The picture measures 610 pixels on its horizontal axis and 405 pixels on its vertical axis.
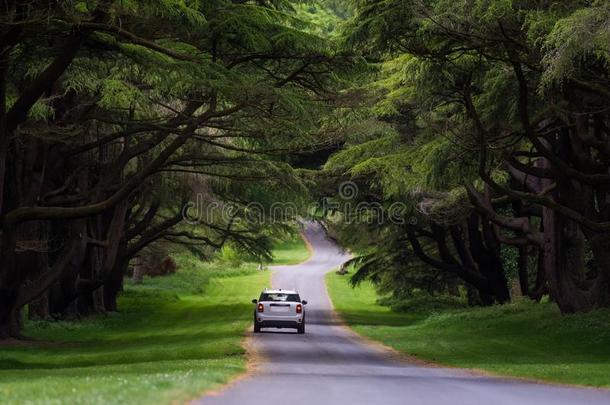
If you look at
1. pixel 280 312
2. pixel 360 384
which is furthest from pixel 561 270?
pixel 360 384

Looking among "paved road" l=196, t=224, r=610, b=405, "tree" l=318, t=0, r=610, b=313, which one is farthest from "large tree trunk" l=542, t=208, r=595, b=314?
"paved road" l=196, t=224, r=610, b=405

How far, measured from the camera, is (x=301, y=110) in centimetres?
2088

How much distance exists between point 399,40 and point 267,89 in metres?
3.17

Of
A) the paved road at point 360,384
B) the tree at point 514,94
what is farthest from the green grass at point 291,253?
the paved road at point 360,384

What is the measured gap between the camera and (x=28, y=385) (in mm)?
15570

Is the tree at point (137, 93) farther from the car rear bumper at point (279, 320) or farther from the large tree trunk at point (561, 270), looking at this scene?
the large tree trunk at point (561, 270)

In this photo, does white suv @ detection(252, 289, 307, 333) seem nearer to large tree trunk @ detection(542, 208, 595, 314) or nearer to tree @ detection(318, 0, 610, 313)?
tree @ detection(318, 0, 610, 313)

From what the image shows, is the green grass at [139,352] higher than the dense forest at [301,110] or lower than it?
lower

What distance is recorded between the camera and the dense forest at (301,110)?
1975 cm

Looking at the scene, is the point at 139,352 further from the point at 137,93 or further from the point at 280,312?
the point at 280,312

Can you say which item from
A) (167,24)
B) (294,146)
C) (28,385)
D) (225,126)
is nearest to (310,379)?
(28,385)

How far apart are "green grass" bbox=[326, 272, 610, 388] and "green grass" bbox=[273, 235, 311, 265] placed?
2283 inches

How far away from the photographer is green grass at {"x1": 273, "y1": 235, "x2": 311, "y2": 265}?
350 feet

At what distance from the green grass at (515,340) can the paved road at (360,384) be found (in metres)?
1.40
